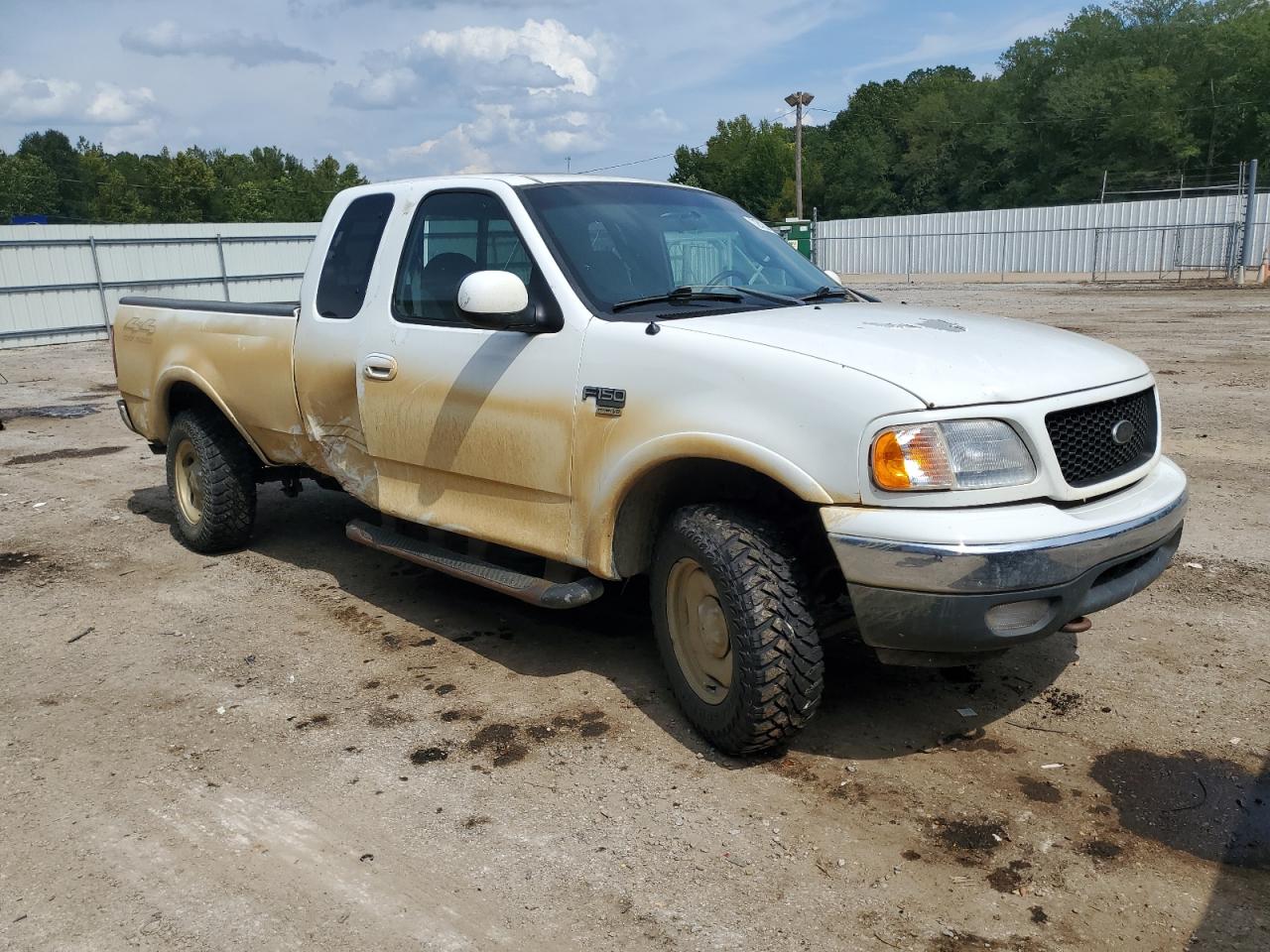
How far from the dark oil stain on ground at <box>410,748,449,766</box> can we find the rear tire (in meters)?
2.91

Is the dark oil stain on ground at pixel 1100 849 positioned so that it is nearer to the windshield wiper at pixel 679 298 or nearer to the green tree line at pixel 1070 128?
the windshield wiper at pixel 679 298

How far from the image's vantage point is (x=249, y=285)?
26688 mm

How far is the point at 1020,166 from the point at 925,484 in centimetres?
7142

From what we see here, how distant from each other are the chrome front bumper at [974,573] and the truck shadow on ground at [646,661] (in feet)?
2.30

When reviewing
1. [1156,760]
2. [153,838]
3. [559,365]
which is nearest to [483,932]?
[153,838]

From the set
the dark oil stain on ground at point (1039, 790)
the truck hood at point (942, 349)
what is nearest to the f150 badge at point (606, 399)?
the truck hood at point (942, 349)

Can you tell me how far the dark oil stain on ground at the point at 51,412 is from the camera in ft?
41.3

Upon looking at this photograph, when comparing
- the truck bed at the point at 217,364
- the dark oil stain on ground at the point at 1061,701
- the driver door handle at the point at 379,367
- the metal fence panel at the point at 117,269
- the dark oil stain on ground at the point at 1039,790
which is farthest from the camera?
the metal fence panel at the point at 117,269

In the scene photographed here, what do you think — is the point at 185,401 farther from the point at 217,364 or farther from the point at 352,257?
the point at 352,257

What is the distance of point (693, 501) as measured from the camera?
394 centimetres

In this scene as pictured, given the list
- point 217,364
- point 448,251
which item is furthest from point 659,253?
point 217,364

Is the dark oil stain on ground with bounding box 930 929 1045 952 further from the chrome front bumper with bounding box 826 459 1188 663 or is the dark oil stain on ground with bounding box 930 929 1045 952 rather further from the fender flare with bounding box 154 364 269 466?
the fender flare with bounding box 154 364 269 466

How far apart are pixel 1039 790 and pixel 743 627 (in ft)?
3.64

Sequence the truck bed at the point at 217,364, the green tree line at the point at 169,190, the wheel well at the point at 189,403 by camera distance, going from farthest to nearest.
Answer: the green tree line at the point at 169,190
the wheel well at the point at 189,403
the truck bed at the point at 217,364
